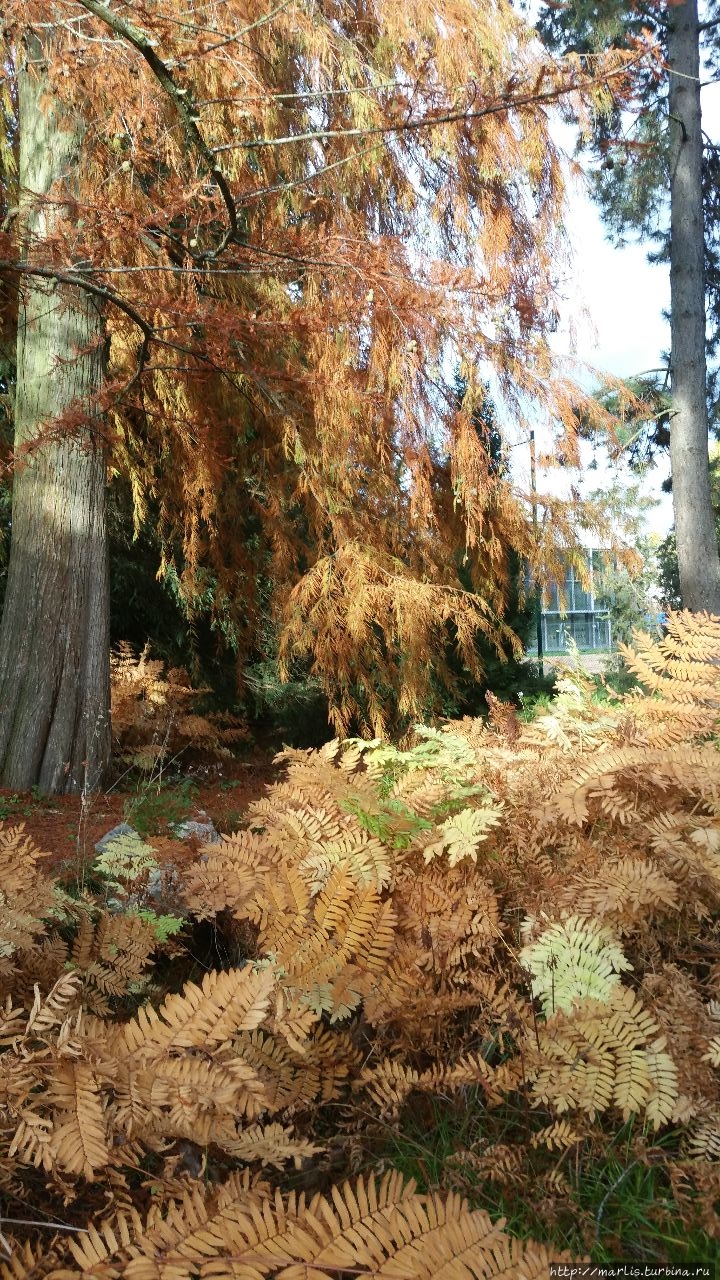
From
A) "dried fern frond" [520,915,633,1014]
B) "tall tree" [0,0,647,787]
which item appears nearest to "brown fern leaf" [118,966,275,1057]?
"dried fern frond" [520,915,633,1014]

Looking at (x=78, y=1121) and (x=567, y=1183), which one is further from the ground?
(x=78, y=1121)

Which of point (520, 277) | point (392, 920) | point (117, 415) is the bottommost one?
point (392, 920)

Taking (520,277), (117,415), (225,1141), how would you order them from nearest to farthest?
1. (225,1141)
2. (520,277)
3. (117,415)

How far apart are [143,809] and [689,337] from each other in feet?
25.4

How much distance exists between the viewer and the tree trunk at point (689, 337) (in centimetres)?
845

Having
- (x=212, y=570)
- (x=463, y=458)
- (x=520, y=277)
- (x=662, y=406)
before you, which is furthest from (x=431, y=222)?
(x=662, y=406)

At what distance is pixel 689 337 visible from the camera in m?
8.77

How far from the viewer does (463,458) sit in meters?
5.14

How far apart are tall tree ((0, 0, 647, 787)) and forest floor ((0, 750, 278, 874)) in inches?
21.9

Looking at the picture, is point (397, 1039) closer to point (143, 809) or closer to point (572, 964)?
point (572, 964)

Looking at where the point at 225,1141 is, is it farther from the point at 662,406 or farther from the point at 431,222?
the point at 662,406

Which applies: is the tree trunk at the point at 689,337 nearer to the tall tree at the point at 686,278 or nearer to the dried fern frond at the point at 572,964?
the tall tree at the point at 686,278

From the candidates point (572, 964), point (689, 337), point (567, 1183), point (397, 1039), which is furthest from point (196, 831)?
point (689, 337)

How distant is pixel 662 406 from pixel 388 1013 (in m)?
12.4
